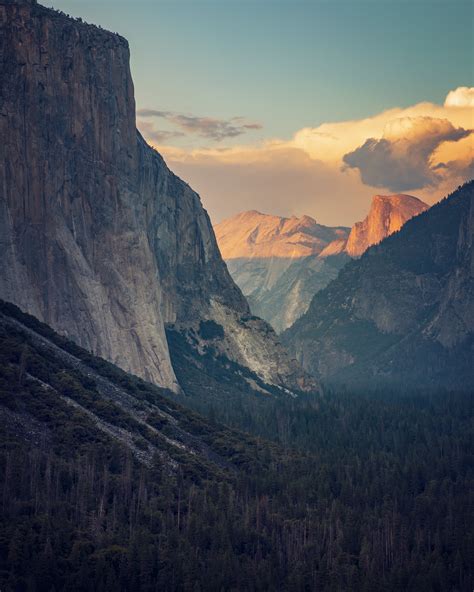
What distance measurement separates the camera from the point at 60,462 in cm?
15338

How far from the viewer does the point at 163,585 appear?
128 m

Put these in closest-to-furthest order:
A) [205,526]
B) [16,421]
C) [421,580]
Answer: [421,580] < [205,526] < [16,421]

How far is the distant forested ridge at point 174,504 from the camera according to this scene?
13025cm

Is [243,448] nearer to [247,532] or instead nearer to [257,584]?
[247,532]

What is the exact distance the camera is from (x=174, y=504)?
6058 inches

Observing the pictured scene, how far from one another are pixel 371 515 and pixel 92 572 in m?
48.4

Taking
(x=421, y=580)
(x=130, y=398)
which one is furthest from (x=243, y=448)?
(x=421, y=580)

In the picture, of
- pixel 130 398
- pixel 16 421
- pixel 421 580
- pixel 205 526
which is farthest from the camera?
pixel 130 398

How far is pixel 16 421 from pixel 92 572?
37422 millimetres

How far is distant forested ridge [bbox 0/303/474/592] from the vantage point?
427ft

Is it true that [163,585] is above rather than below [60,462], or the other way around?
below

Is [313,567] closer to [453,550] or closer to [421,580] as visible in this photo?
[421,580]

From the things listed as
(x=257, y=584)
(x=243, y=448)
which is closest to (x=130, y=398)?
(x=243, y=448)

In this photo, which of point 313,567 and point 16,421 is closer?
point 313,567
